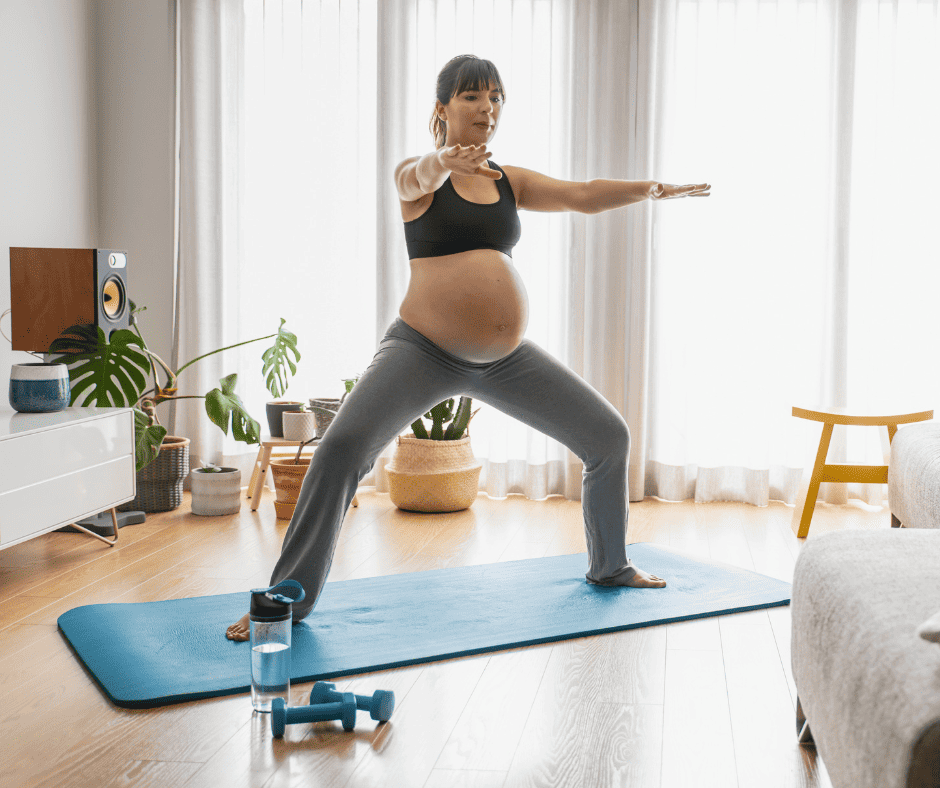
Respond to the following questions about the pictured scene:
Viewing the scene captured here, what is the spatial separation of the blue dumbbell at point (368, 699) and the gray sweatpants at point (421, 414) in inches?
15.6

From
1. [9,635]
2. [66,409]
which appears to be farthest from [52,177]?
[9,635]

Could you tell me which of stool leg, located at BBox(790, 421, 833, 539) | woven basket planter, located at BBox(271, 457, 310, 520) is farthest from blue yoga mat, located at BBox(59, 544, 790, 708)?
woven basket planter, located at BBox(271, 457, 310, 520)

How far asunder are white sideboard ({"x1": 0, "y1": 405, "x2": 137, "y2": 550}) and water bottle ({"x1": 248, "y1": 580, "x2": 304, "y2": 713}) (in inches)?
45.6

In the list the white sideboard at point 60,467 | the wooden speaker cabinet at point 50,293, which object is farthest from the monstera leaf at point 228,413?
the wooden speaker cabinet at point 50,293

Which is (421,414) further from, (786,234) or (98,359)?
(786,234)

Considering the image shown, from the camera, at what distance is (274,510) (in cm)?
387

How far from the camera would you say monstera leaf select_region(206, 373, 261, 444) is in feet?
11.8

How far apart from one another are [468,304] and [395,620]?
0.82 metres

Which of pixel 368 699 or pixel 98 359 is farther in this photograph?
pixel 98 359

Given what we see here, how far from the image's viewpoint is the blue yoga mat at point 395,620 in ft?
6.58

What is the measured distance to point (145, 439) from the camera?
3.42 m

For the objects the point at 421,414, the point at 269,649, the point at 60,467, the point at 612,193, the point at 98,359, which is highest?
the point at 612,193

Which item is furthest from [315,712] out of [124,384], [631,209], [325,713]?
[631,209]

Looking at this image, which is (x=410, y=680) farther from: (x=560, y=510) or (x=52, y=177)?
(x=52, y=177)
